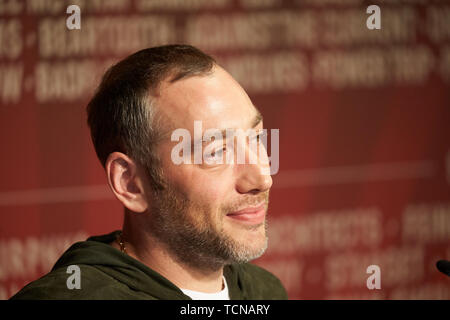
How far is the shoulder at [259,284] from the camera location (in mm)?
1524

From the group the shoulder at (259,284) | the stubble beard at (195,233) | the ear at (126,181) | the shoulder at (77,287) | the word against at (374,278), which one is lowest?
the word against at (374,278)

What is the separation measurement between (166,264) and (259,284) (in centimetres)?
42

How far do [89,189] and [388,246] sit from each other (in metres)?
1.48

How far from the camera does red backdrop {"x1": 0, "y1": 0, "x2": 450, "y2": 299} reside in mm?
1966

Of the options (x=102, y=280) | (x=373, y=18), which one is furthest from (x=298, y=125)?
(x=102, y=280)

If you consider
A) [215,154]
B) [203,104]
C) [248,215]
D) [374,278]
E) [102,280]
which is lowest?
[374,278]

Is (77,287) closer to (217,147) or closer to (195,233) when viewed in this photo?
(195,233)

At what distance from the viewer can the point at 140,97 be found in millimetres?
1254

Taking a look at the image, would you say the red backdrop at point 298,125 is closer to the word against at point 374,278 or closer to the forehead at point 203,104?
the word against at point 374,278

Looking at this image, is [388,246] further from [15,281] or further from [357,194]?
[15,281]

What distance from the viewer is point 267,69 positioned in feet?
7.36
